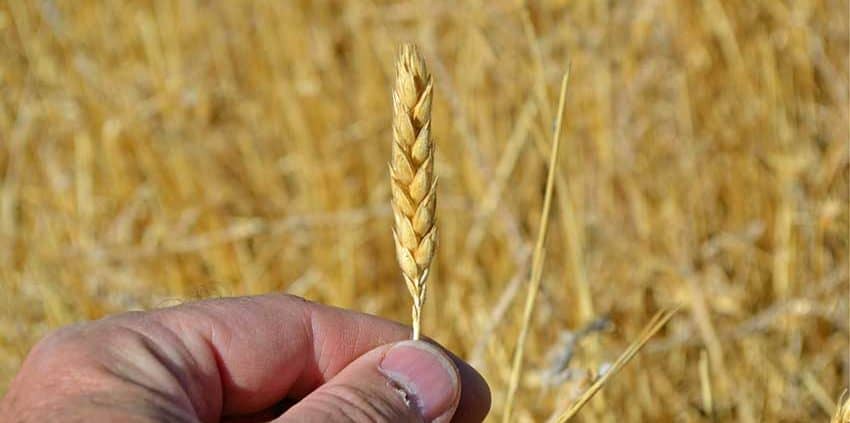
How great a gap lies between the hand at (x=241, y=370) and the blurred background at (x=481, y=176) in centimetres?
38

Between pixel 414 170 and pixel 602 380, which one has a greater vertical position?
pixel 414 170

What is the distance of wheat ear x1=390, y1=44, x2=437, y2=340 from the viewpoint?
0.73 metres

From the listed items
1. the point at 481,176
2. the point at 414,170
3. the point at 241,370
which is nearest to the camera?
the point at 414,170

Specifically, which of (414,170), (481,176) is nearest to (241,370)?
(414,170)

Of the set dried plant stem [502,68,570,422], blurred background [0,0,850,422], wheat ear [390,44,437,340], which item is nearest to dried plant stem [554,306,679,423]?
dried plant stem [502,68,570,422]

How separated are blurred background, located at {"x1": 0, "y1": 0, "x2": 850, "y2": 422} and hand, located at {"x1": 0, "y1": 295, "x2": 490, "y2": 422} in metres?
0.38

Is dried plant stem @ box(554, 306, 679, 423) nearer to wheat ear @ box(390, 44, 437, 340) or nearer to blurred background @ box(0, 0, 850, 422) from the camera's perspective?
wheat ear @ box(390, 44, 437, 340)

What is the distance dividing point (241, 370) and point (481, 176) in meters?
1.02

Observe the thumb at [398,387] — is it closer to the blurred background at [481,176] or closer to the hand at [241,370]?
the hand at [241,370]

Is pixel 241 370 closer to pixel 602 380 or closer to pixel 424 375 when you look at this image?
pixel 424 375

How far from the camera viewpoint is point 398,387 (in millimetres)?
818

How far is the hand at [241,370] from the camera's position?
74 centimetres

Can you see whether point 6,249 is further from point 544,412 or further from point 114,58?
point 544,412

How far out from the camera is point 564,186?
3.91 ft
